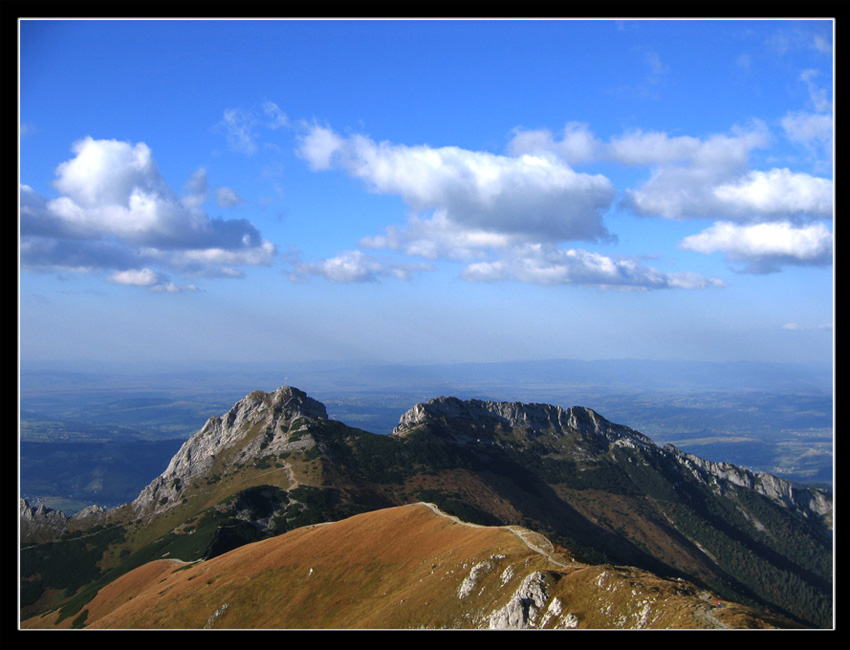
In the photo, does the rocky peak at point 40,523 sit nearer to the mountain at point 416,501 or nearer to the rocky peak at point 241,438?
the mountain at point 416,501

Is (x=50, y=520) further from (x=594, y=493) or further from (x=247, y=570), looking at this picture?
(x=594, y=493)

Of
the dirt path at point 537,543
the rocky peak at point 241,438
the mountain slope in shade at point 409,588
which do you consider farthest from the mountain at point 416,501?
the dirt path at point 537,543

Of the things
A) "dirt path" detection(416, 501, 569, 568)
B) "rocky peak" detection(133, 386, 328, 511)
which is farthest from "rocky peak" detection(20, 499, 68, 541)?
"dirt path" detection(416, 501, 569, 568)

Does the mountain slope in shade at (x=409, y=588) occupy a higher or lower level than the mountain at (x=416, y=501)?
higher

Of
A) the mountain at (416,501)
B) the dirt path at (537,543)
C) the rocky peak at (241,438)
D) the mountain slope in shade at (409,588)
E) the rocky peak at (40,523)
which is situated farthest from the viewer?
the rocky peak at (241,438)

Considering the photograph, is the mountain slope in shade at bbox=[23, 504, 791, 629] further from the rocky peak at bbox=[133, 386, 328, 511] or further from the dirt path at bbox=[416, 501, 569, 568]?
the rocky peak at bbox=[133, 386, 328, 511]
